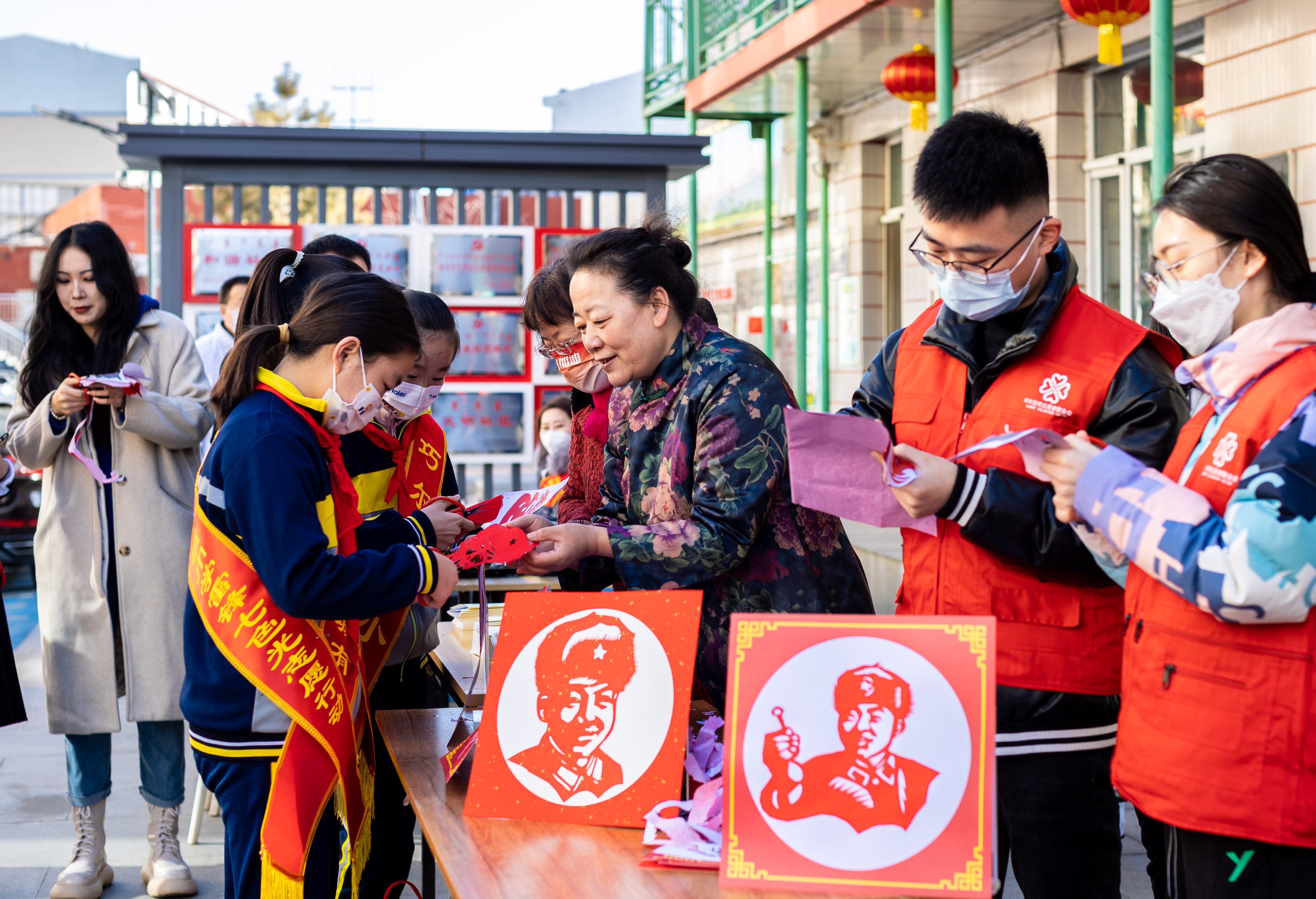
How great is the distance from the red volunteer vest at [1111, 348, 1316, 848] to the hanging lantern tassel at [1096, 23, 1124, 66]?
4.74 metres

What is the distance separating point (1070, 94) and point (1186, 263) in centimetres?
748

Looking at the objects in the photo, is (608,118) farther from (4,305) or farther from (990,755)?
(990,755)

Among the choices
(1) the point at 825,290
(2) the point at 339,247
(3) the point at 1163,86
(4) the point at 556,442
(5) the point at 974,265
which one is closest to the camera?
(5) the point at 974,265

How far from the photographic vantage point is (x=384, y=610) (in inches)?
85.8

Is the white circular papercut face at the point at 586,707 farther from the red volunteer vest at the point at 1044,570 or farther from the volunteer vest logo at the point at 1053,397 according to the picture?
the volunteer vest logo at the point at 1053,397

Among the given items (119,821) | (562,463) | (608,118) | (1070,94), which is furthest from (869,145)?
(608,118)

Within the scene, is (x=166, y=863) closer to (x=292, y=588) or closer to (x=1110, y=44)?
(x=292, y=588)

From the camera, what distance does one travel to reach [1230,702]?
61.7 inches

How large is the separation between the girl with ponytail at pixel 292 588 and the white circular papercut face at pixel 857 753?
85 cm

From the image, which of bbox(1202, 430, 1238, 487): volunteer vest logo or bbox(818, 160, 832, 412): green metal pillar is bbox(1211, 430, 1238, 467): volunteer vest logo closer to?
bbox(1202, 430, 1238, 487): volunteer vest logo

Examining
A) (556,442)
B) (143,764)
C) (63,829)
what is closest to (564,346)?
(143,764)

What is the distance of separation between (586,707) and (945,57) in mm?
6141

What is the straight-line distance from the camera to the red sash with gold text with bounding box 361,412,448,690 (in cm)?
266

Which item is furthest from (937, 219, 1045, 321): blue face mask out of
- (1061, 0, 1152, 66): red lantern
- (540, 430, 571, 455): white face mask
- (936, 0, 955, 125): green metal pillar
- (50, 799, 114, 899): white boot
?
(936, 0, 955, 125): green metal pillar
